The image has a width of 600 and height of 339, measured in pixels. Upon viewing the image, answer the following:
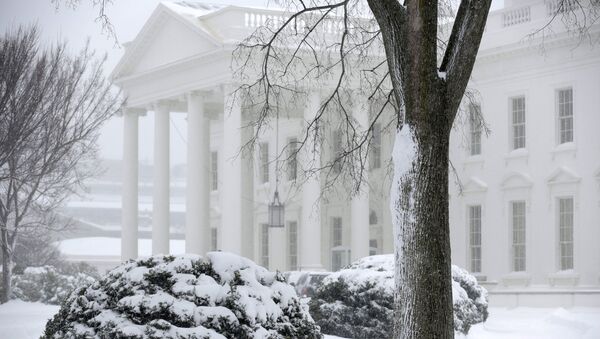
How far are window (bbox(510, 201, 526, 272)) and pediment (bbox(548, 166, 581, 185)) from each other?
192 cm

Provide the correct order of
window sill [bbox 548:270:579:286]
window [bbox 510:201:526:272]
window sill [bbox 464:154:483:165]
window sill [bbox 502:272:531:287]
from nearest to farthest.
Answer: window sill [bbox 548:270:579:286]
window sill [bbox 502:272:531:287]
window [bbox 510:201:526:272]
window sill [bbox 464:154:483:165]

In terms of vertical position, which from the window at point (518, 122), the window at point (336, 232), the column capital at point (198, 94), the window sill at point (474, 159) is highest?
the column capital at point (198, 94)

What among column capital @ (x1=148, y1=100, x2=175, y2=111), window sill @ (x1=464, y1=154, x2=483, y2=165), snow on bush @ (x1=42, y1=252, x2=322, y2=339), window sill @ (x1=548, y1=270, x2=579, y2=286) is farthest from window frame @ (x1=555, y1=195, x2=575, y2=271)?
snow on bush @ (x1=42, y1=252, x2=322, y2=339)

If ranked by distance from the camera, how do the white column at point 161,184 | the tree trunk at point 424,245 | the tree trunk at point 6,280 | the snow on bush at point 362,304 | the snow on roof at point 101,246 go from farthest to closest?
the snow on roof at point 101,246, the white column at point 161,184, the tree trunk at point 6,280, the snow on bush at point 362,304, the tree trunk at point 424,245

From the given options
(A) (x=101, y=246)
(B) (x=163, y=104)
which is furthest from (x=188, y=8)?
(A) (x=101, y=246)

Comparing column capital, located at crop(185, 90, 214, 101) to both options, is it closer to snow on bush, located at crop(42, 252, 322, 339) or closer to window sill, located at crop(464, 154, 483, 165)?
window sill, located at crop(464, 154, 483, 165)

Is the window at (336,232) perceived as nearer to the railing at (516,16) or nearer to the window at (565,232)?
the railing at (516,16)

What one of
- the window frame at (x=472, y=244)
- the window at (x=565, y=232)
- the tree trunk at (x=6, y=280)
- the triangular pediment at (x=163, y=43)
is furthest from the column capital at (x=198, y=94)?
the window at (x=565, y=232)

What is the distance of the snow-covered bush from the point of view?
1436 inches

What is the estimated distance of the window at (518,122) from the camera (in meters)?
40.6

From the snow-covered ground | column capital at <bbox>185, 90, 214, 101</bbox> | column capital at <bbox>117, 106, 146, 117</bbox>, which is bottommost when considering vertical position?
the snow-covered ground

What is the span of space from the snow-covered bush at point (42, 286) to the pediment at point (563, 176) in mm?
16799

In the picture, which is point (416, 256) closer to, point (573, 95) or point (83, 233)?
point (573, 95)

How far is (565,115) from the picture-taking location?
38.8 m
